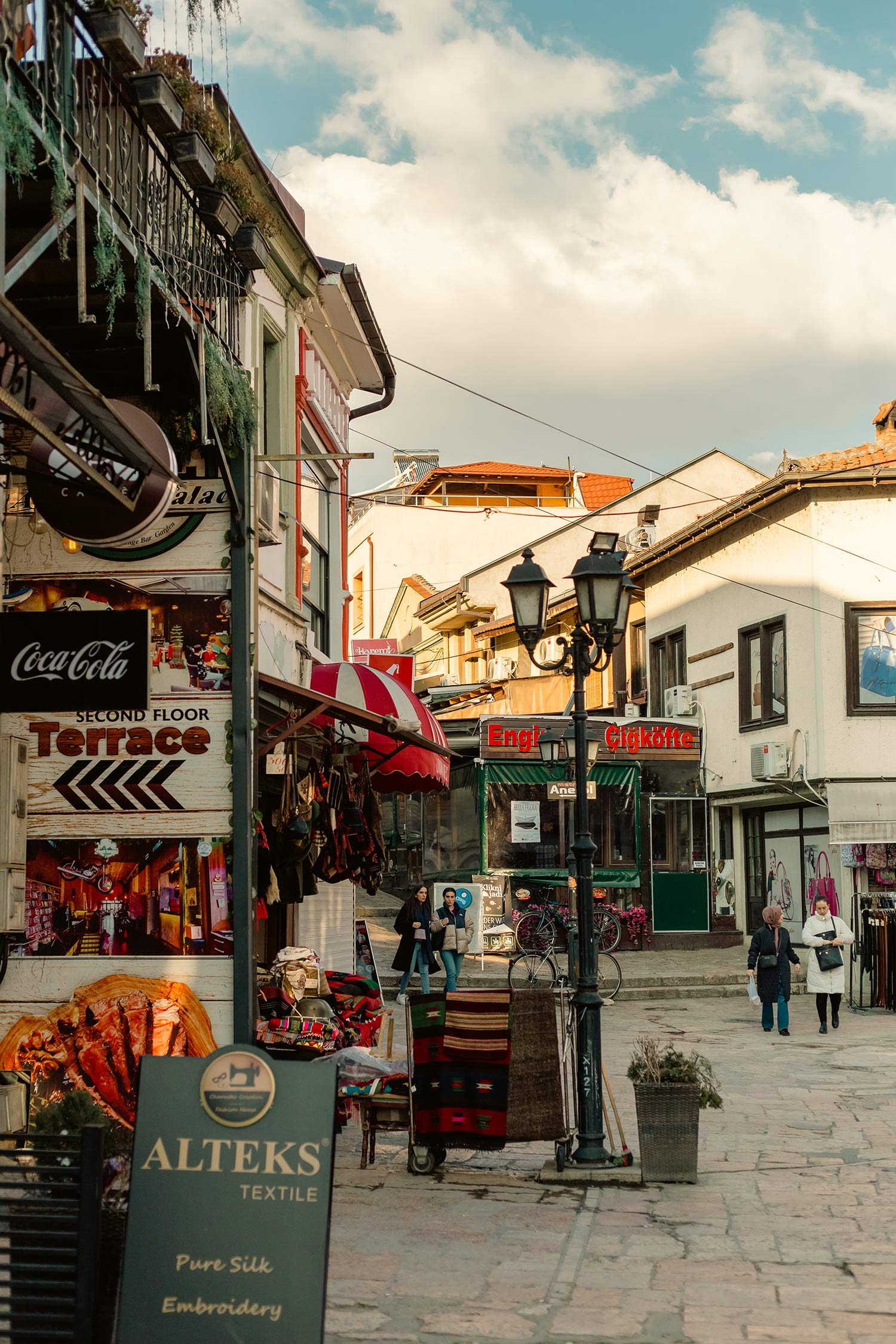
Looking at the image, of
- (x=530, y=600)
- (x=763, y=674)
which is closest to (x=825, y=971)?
(x=763, y=674)

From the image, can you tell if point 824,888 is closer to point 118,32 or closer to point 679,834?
point 679,834

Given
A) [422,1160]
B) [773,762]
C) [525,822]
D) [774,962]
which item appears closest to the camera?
[422,1160]

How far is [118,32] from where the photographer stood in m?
6.01

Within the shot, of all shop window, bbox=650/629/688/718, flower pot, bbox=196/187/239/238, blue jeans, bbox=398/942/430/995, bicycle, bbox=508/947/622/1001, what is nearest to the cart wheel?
flower pot, bbox=196/187/239/238

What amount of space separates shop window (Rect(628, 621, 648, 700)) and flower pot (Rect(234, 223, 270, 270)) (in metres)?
23.8

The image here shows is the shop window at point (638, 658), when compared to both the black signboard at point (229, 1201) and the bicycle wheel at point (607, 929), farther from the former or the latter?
the black signboard at point (229, 1201)

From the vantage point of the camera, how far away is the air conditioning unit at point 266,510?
8.98 m

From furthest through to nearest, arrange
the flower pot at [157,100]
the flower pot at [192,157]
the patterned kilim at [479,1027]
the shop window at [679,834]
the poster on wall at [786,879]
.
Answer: the shop window at [679,834] < the poster on wall at [786,879] < the patterned kilim at [479,1027] < the flower pot at [192,157] < the flower pot at [157,100]

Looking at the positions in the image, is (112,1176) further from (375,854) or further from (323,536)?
(323,536)

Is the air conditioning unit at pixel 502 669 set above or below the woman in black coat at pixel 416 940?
above

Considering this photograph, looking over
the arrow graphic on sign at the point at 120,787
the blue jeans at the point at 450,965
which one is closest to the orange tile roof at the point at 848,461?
the blue jeans at the point at 450,965

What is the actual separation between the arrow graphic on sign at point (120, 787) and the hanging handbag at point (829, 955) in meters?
11.8

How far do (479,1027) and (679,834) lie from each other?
18.9 metres

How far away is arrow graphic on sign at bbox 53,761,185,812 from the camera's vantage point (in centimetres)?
824
